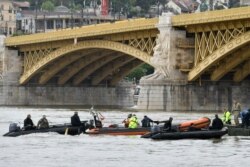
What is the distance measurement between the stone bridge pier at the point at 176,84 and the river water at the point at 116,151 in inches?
1509

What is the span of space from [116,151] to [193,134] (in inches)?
276

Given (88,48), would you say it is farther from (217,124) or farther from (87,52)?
(217,124)

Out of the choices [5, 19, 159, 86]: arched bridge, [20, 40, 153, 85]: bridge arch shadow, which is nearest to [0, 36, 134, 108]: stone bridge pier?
[5, 19, 159, 86]: arched bridge

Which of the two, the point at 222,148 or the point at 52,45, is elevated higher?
the point at 52,45

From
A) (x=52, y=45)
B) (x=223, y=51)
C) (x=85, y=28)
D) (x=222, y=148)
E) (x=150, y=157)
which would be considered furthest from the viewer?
(x=52, y=45)

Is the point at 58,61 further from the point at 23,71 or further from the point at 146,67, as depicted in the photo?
the point at 146,67

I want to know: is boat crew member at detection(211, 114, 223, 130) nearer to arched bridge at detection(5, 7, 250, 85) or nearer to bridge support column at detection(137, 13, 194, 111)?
arched bridge at detection(5, 7, 250, 85)

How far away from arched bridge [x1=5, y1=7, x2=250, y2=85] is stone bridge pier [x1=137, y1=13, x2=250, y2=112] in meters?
1.09

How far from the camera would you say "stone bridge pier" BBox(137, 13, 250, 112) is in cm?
11094

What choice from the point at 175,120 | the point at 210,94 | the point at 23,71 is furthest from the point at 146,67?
the point at 175,120

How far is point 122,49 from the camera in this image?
386 feet

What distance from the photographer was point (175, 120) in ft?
297

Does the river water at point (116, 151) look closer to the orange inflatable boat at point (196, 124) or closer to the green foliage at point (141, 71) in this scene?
the orange inflatable boat at point (196, 124)

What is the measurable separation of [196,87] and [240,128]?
42875 mm
